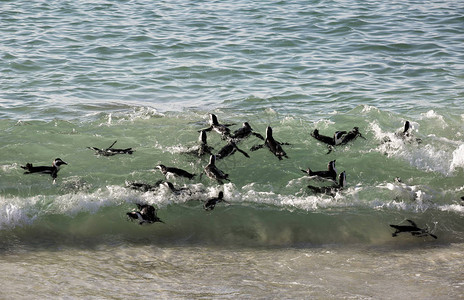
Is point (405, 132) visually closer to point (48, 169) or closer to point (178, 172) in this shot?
point (178, 172)

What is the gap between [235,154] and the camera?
1073cm

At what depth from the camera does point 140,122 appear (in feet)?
41.5

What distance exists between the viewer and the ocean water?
283 inches

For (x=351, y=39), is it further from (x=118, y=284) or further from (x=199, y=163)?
(x=118, y=284)

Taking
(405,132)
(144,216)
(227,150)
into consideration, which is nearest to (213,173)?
(227,150)

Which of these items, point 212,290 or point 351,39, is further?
point 351,39

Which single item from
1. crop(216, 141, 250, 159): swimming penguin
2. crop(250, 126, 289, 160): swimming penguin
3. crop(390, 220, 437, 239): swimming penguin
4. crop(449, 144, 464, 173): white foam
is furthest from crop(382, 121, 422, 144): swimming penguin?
crop(390, 220, 437, 239): swimming penguin

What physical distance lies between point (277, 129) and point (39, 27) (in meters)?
10.5

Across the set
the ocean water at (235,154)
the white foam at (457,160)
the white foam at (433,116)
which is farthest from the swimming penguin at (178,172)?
the white foam at (433,116)

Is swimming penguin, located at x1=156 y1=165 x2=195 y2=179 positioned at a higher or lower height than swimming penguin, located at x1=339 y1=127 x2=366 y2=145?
higher

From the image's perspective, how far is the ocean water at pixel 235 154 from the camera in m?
Result: 7.18

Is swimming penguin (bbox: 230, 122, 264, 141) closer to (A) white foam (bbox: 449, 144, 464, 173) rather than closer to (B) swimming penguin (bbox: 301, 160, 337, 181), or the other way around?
(B) swimming penguin (bbox: 301, 160, 337, 181)

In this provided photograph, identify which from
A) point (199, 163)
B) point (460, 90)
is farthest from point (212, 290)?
point (460, 90)

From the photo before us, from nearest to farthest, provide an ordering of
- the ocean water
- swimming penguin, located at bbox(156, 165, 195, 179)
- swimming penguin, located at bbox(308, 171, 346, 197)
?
the ocean water, swimming penguin, located at bbox(308, 171, 346, 197), swimming penguin, located at bbox(156, 165, 195, 179)
